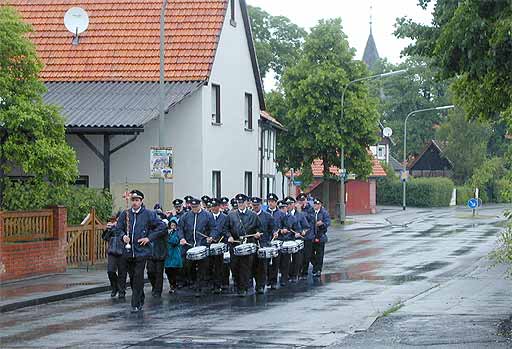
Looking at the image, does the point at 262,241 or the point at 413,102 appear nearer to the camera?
the point at 262,241

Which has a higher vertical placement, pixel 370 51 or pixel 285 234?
pixel 370 51

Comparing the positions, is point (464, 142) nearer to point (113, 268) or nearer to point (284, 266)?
point (284, 266)

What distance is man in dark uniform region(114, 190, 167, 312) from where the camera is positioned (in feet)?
54.3

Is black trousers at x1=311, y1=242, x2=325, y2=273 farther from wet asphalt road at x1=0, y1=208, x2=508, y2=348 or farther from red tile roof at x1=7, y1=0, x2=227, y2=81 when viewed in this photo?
red tile roof at x1=7, y1=0, x2=227, y2=81

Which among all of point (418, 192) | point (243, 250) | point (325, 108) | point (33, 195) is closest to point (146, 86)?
point (33, 195)

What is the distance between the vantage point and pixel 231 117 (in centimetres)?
3712

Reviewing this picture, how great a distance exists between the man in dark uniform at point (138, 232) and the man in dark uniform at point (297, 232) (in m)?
5.46

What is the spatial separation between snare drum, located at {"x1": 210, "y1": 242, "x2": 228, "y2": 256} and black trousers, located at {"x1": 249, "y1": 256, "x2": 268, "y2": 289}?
63 centimetres

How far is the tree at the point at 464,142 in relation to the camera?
9044cm

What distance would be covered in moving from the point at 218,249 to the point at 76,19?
56.0 ft

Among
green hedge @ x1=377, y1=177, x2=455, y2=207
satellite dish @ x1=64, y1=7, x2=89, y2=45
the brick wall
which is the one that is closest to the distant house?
green hedge @ x1=377, y1=177, x2=455, y2=207

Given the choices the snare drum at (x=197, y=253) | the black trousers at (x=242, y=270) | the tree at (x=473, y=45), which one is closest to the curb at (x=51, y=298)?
the snare drum at (x=197, y=253)

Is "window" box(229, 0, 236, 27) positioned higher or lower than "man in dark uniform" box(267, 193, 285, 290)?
higher

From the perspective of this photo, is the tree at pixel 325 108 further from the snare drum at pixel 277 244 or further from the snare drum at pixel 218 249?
the snare drum at pixel 218 249
